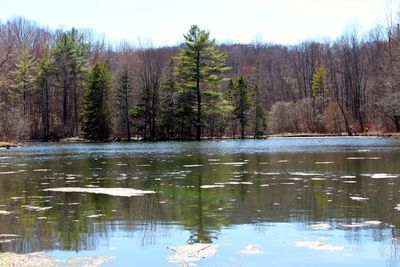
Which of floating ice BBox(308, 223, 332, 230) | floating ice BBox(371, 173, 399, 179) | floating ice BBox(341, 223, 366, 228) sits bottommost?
floating ice BBox(308, 223, 332, 230)

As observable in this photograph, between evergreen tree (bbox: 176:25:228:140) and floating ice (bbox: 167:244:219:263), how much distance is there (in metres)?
53.1

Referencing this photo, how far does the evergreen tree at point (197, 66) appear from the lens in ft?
202

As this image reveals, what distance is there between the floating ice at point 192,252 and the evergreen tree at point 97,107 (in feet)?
189

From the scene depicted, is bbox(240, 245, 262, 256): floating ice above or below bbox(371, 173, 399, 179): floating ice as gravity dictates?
below

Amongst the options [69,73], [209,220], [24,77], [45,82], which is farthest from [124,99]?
[209,220]

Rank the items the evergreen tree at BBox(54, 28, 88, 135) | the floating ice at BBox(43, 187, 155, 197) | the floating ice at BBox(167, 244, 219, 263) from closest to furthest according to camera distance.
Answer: the floating ice at BBox(167, 244, 219, 263), the floating ice at BBox(43, 187, 155, 197), the evergreen tree at BBox(54, 28, 88, 135)

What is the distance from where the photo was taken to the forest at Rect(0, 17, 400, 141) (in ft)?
202

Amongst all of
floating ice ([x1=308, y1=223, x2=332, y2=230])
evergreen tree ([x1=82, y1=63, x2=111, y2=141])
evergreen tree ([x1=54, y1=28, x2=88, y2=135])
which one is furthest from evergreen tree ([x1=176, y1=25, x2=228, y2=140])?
floating ice ([x1=308, y1=223, x2=332, y2=230])

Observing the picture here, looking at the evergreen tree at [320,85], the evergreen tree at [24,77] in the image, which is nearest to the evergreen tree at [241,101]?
the evergreen tree at [320,85]

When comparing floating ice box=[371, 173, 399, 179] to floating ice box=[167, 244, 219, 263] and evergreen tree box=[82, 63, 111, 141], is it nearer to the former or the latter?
floating ice box=[167, 244, 219, 263]

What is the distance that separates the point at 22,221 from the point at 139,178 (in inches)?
315

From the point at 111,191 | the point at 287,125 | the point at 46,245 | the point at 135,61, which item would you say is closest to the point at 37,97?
the point at 135,61

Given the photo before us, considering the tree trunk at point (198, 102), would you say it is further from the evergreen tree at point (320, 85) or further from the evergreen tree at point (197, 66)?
the evergreen tree at point (320, 85)

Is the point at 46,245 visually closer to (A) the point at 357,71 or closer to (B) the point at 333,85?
(A) the point at 357,71
